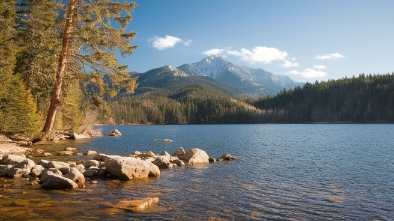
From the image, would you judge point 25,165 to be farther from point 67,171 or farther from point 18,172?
point 67,171

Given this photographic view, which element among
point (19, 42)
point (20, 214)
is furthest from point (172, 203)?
point (19, 42)

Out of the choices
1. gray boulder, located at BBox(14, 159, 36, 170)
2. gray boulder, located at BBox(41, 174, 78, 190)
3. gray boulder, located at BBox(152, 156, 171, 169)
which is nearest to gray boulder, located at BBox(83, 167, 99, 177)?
gray boulder, located at BBox(14, 159, 36, 170)

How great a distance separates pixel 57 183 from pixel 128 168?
4393 millimetres

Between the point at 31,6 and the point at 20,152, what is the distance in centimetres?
1252

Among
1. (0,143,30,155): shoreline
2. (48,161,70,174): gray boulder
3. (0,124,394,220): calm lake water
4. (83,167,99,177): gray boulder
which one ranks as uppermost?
(0,143,30,155): shoreline

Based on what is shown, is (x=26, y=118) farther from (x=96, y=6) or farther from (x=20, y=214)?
(x=20, y=214)

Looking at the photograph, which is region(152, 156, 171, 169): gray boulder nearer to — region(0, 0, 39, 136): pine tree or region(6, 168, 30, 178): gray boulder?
region(6, 168, 30, 178): gray boulder

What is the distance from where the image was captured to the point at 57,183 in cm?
1396

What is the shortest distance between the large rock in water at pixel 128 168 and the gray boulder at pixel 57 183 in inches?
133

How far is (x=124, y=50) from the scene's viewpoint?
84.2 ft

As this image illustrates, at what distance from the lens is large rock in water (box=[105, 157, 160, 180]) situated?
17.3 meters

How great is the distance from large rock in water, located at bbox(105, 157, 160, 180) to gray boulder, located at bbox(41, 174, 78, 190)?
11.1ft

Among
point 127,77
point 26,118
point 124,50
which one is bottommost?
point 26,118

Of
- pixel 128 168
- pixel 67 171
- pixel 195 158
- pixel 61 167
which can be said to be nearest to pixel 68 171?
pixel 67 171
